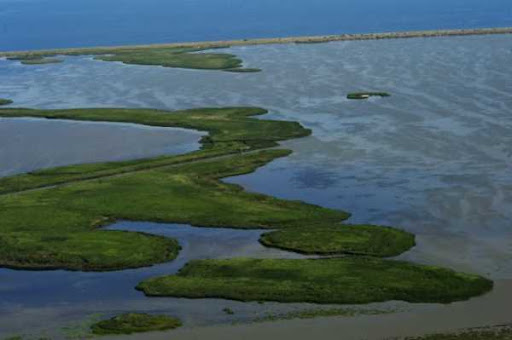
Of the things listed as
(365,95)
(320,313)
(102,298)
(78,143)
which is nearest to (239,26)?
(365,95)

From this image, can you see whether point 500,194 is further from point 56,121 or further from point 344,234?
point 56,121

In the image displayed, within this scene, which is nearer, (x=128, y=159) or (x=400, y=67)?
(x=128, y=159)

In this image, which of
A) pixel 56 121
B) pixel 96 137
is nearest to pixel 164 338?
pixel 96 137

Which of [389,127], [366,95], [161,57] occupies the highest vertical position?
[161,57]

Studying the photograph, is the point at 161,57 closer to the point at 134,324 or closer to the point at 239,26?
the point at 239,26

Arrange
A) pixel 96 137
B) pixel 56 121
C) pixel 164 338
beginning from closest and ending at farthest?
1. pixel 164 338
2. pixel 96 137
3. pixel 56 121

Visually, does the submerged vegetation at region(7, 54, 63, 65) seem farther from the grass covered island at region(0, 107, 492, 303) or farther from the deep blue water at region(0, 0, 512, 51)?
the grass covered island at region(0, 107, 492, 303)

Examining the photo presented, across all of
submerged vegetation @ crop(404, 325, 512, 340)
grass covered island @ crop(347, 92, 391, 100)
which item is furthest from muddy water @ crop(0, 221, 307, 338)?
grass covered island @ crop(347, 92, 391, 100)
